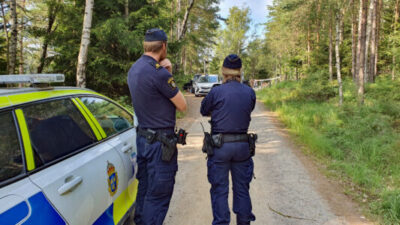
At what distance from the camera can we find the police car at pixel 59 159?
1.57 metres

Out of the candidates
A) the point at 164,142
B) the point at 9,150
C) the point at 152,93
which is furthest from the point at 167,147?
the point at 9,150

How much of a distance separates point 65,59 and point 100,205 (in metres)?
8.38

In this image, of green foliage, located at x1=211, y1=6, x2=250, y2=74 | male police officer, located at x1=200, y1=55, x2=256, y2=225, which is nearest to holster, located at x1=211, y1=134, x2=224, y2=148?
male police officer, located at x1=200, y1=55, x2=256, y2=225

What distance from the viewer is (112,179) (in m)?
2.44

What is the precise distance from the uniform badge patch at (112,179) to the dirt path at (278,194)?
53.1 inches

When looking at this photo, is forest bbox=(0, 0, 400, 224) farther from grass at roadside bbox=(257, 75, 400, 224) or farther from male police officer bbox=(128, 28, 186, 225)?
male police officer bbox=(128, 28, 186, 225)

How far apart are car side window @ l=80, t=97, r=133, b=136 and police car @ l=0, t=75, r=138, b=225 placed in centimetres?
2

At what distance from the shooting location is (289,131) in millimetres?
9031

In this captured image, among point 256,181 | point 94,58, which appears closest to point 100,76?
point 94,58

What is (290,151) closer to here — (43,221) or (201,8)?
(43,221)

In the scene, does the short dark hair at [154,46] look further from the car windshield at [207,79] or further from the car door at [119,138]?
the car windshield at [207,79]

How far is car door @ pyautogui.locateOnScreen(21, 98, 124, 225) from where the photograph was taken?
1768mm

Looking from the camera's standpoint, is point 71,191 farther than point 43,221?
Yes

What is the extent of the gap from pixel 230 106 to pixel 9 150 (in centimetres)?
200
